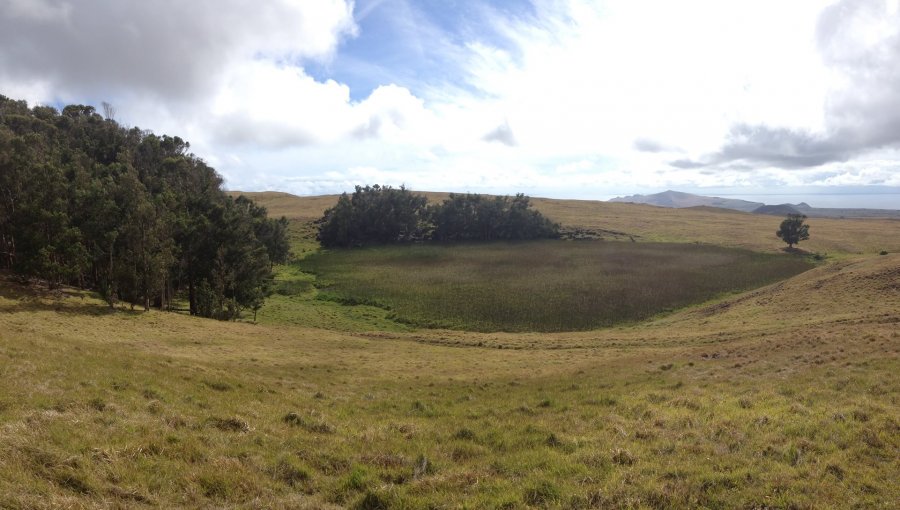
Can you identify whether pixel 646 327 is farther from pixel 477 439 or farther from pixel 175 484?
pixel 175 484

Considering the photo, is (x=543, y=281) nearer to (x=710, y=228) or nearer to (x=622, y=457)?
(x=622, y=457)

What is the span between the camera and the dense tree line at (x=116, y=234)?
42.6 m

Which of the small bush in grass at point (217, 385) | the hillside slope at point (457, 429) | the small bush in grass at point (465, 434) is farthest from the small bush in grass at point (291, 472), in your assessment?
the small bush in grass at point (217, 385)

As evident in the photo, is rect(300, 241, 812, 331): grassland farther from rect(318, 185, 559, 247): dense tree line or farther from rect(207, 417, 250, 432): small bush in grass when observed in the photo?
rect(207, 417, 250, 432): small bush in grass

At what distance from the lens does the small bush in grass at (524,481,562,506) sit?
864 centimetres

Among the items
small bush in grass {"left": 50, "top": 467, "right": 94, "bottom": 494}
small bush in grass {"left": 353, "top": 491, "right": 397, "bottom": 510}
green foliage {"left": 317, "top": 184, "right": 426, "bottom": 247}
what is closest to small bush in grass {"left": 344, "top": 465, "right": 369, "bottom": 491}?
small bush in grass {"left": 353, "top": 491, "right": 397, "bottom": 510}

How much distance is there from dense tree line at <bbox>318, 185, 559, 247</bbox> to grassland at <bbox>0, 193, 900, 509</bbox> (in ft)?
333

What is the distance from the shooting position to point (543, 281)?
75.7 m


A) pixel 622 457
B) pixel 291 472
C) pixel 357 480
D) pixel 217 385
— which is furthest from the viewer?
pixel 217 385

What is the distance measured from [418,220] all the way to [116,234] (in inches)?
3902

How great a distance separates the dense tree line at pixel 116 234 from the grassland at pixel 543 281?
18267 millimetres

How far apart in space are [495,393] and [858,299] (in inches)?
1625

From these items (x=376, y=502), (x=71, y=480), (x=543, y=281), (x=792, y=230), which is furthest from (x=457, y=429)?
(x=792, y=230)

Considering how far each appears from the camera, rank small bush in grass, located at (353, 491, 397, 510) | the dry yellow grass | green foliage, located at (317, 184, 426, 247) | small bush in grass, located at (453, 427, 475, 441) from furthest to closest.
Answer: green foliage, located at (317, 184, 426, 247), the dry yellow grass, small bush in grass, located at (453, 427, 475, 441), small bush in grass, located at (353, 491, 397, 510)
